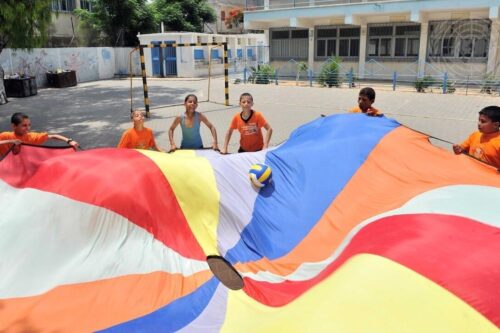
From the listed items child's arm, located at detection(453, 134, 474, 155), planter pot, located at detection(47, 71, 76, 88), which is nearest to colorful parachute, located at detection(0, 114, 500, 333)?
child's arm, located at detection(453, 134, 474, 155)

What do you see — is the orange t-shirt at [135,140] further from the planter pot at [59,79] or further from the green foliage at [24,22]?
the planter pot at [59,79]

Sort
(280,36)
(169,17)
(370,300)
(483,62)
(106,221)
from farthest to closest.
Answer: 1. (169,17)
2. (280,36)
3. (483,62)
4. (106,221)
5. (370,300)

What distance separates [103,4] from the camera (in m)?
29.7

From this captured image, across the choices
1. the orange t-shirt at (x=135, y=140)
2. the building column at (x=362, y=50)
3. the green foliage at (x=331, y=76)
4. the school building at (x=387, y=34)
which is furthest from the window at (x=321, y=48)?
the orange t-shirt at (x=135, y=140)

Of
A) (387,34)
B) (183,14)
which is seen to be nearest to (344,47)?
(387,34)

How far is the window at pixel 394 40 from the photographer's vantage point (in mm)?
22480

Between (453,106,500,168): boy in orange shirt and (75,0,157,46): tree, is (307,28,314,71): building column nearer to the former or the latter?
(75,0,157,46): tree

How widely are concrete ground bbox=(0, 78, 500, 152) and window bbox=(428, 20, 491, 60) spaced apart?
196 inches

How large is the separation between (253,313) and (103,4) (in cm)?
3046

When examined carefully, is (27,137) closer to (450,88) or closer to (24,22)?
(24,22)

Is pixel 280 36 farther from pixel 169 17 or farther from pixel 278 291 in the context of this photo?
pixel 278 291

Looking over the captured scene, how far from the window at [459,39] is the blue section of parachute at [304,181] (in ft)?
60.3

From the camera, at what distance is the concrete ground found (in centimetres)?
1146

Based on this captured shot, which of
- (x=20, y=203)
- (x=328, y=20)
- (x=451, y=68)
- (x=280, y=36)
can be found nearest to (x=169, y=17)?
(x=280, y=36)
